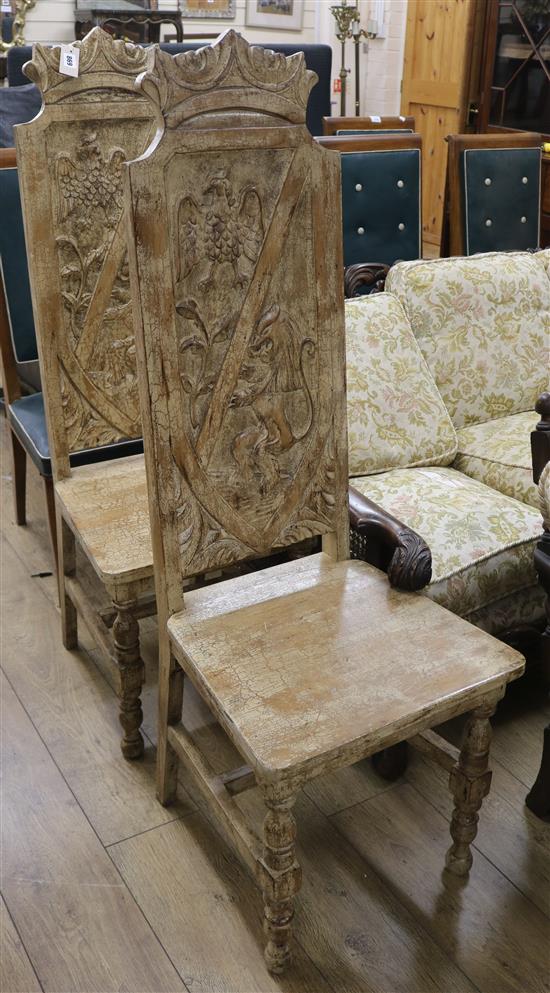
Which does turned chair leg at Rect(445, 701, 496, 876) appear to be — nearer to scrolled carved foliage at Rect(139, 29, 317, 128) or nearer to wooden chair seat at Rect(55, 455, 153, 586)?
wooden chair seat at Rect(55, 455, 153, 586)

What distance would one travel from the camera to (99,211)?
5.83 feet

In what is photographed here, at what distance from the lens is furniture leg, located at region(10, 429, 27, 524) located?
2.54 metres

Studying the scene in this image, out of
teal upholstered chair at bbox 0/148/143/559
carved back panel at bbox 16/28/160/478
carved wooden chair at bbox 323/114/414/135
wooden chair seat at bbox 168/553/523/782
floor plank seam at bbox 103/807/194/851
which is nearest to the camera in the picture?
wooden chair seat at bbox 168/553/523/782

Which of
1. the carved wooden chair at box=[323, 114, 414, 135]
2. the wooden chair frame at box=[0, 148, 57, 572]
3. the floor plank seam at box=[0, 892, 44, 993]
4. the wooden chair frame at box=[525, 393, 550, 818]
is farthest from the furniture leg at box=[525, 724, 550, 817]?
the carved wooden chair at box=[323, 114, 414, 135]

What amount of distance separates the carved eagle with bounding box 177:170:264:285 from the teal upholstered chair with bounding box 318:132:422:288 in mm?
1383

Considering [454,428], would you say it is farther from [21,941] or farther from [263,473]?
[21,941]

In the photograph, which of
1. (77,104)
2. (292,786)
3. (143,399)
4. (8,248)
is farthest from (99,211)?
(292,786)

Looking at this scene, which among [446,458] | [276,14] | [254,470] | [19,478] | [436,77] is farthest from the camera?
[276,14]

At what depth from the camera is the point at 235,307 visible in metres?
1.34

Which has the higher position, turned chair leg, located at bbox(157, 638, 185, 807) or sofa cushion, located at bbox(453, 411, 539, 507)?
sofa cushion, located at bbox(453, 411, 539, 507)

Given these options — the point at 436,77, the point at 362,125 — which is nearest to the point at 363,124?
the point at 362,125

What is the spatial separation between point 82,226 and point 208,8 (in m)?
5.32

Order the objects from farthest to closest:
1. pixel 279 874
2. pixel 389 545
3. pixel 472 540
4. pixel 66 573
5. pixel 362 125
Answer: pixel 362 125 → pixel 66 573 → pixel 472 540 → pixel 389 545 → pixel 279 874

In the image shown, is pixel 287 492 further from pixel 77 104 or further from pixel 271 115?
pixel 77 104
